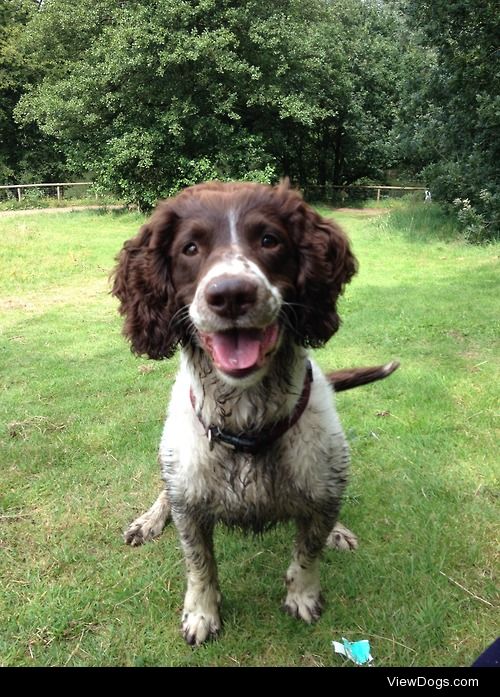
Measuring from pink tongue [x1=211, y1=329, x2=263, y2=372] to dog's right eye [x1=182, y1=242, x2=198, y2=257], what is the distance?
0.34 metres

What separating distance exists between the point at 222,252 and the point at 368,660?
1724mm

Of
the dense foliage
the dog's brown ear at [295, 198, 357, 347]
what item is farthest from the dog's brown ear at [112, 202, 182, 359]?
the dense foliage

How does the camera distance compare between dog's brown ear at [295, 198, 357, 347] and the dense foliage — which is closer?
dog's brown ear at [295, 198, 357, 347]

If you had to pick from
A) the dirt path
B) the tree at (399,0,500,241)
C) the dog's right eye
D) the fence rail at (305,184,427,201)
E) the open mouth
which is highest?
the tree at (399,0,500,241)

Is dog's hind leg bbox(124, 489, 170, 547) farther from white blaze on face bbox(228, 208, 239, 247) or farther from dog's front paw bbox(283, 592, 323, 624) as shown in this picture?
white blaze on face bbox(228, 208, 239, 247)

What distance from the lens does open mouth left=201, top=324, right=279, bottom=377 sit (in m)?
1.93

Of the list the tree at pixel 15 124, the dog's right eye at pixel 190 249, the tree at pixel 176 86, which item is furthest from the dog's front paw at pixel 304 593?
the tree at pixel 15 124

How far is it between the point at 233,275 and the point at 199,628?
1581 millimetres

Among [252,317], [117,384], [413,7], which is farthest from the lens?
[413,7]

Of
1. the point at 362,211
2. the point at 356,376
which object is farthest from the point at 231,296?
the point at 362,211

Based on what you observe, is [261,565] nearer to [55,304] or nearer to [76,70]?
[55,304]

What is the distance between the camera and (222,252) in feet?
6.51

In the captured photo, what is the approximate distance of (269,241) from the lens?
210cm
